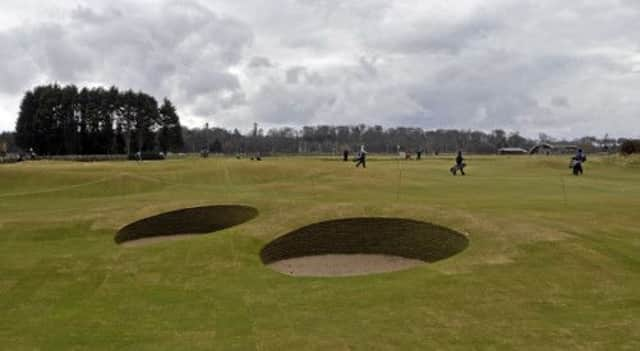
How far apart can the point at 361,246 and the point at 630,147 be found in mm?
65358

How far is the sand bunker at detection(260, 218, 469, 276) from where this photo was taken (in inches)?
915

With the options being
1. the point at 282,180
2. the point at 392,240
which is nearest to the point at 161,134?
the point at 282,180

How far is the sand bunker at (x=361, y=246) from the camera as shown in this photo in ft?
76.2

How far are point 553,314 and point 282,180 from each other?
34.5 metres

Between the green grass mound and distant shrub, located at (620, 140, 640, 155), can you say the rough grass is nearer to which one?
the green grass mound

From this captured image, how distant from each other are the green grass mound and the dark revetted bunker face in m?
4.47

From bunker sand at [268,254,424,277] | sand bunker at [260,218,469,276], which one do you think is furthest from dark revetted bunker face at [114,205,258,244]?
bunker sand at [268,254,424,277]

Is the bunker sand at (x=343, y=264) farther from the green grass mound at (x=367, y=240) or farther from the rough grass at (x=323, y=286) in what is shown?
the rough grass at (x=323, y=286)

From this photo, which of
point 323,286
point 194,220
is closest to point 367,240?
point 323,286

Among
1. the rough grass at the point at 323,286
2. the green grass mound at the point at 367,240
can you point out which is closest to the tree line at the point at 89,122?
the rough grass at the point at 323,286

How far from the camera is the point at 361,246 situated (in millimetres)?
26312

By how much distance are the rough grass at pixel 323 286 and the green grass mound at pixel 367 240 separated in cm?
54

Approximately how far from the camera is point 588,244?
20.1 metres

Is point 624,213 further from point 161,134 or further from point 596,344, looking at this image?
point 161,134
